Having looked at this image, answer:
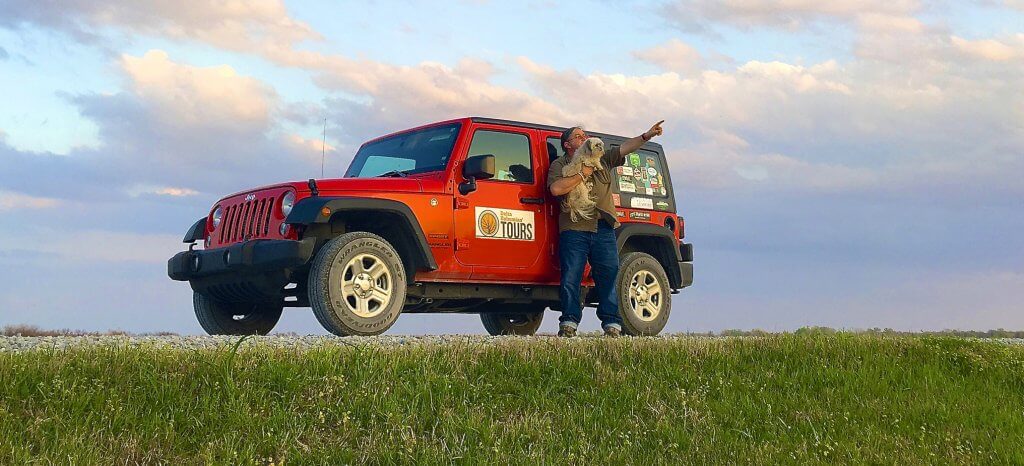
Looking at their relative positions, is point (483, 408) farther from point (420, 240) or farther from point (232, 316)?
point (232, 316)

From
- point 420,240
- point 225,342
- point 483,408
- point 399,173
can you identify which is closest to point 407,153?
point 399,173

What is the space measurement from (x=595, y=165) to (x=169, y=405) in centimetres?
594

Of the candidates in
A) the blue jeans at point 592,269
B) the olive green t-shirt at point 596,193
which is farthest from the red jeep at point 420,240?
the blue jeans at point 592,269

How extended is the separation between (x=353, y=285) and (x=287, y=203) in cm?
105

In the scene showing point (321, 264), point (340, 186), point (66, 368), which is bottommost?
point (66, 368)

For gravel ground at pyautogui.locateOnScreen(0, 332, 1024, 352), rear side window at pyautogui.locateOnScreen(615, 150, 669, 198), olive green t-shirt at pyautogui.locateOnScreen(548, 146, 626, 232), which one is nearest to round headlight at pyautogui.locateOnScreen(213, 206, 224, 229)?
gravel ground at pyautogui.locateOnScreen(0, 332, 1024, 352)

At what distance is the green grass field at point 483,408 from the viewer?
20.8ft

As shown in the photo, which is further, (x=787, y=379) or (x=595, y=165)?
(x=595, y=165)

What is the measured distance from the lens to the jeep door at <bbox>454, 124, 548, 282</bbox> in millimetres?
10898

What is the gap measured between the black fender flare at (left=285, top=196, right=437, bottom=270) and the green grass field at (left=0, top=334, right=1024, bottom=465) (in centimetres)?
196

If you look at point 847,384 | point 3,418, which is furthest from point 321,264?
point 847,384

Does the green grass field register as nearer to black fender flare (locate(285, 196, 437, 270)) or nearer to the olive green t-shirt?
black fender flare (locate(285, 196, 437, 270))

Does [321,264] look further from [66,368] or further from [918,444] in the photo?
[918,444]

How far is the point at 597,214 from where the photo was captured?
1148cm
